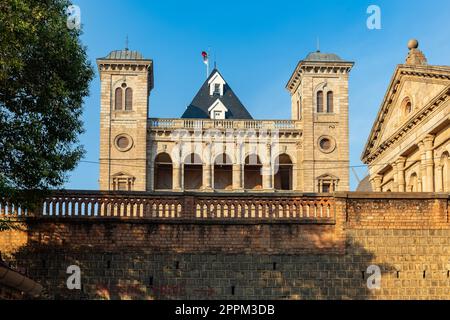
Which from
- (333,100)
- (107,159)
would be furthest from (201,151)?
(333,100)

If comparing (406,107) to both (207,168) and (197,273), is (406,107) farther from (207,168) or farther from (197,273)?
(197,273)

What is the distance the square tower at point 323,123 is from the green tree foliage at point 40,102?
4829 centimetres

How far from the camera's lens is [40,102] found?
19594mm

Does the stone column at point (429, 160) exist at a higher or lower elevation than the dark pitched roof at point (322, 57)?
lower

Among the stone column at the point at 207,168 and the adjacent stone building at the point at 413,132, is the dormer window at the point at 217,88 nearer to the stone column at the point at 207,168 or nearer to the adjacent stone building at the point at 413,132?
the stone column at the point at 207,168

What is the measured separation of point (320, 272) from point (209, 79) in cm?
6053

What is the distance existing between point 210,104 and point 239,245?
5666 cm

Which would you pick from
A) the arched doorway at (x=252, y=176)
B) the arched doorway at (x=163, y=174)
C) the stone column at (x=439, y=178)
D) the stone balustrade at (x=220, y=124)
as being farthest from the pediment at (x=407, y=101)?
the arched doorway at (x=163, y=174)

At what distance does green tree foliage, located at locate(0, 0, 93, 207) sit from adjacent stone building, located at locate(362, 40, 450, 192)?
943 inches

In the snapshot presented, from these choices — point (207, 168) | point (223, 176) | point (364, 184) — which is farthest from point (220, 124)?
point (364, 184)

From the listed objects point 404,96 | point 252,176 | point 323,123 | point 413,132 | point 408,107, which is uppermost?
point 323,123

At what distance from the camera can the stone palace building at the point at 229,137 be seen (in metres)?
67.5

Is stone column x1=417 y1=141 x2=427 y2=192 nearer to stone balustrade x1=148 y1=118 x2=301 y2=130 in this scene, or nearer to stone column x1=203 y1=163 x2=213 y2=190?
stone balustrade x1=148 y1=118 x2=301 y2=130

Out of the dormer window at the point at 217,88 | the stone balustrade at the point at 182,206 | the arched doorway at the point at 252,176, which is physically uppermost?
the dormer window at the point at 217,88
